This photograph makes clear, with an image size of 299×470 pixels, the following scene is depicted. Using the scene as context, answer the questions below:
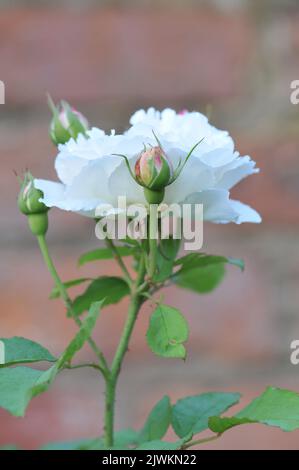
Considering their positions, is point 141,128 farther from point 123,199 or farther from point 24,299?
point 24,299

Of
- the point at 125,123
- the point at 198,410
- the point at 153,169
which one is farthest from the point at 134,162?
the point at 125,123

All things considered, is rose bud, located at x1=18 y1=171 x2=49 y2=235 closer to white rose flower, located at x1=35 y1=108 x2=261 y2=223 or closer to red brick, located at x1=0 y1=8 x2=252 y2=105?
white rose flower, located at x1=35 y1=108 x2=261 y2=223

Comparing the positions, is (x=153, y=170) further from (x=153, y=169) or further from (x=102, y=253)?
(x=102, y=253)

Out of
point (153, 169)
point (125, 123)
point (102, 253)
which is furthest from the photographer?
point (125, 123)

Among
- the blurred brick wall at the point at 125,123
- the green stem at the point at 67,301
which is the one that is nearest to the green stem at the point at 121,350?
the green stem at the point at 67,301

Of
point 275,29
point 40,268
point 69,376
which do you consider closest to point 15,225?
point 40,268
